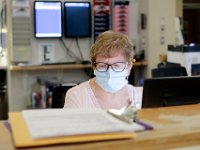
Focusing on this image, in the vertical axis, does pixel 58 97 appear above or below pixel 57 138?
below

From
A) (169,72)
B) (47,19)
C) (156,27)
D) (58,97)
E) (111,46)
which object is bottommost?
(58,97)

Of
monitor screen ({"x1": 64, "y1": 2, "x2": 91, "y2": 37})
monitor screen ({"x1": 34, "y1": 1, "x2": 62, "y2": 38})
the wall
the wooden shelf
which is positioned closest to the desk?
the wooden shelf

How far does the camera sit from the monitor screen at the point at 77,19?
531 centimetres

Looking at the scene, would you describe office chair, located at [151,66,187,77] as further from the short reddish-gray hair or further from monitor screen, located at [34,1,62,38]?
monitor screen, located at [34,1,62,38]

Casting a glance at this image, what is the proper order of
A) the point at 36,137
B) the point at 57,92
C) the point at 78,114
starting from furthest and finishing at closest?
the point at 57,92 < the point at 78,114 < the point at 36,137

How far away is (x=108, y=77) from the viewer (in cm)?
185

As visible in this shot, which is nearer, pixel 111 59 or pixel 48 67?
pixel 111 59

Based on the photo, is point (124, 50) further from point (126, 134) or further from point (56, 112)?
point (126, 134)

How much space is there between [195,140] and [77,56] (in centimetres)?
483

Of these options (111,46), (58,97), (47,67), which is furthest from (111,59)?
(47,67)

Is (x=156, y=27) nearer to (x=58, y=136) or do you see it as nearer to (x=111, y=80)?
(x=111, y=80)

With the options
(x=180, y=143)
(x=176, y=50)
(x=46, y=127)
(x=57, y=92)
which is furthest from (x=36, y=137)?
(x=176, y=50)

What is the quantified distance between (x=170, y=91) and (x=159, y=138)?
636mm

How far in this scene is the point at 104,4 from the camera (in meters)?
5.38
